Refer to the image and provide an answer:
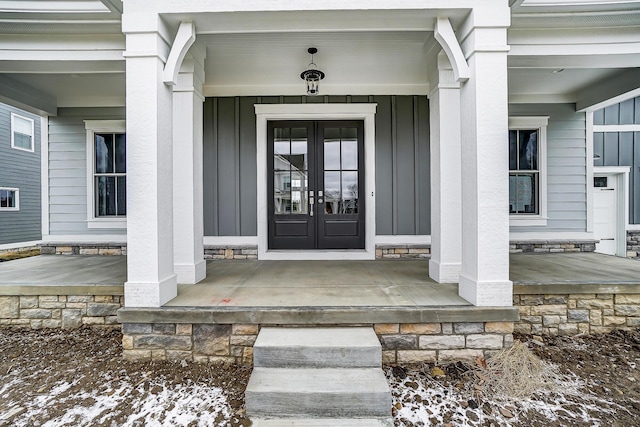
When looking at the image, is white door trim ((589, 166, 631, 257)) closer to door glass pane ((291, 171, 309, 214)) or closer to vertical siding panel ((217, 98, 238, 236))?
door glass pane ((291, 171, 309, 214))

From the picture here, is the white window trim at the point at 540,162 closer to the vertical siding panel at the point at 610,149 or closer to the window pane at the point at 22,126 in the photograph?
the vertical siding panel at the point at 610,149

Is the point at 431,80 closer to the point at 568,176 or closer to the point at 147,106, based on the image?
the point at 147,106

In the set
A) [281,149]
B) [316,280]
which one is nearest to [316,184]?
[281,149]

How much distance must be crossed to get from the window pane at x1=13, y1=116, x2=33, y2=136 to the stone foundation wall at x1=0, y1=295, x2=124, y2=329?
7097 mm

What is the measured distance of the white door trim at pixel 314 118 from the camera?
4.62 meters

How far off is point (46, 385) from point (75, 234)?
3.49 m

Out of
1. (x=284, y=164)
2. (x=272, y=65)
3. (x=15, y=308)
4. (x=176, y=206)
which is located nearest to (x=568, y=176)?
(x=284, y=164)

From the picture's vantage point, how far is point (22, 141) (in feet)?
26.7

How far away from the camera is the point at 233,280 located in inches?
132

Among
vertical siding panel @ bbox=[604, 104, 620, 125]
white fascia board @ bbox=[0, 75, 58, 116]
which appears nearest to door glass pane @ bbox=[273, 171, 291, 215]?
white fascia board @ bbox=[0, 75, 58, 116]

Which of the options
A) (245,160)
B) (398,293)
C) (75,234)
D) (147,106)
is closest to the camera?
(147,106)

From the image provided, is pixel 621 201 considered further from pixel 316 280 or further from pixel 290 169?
pixel 316 280

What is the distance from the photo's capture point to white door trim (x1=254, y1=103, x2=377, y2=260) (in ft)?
15.2

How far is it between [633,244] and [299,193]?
622 cm
